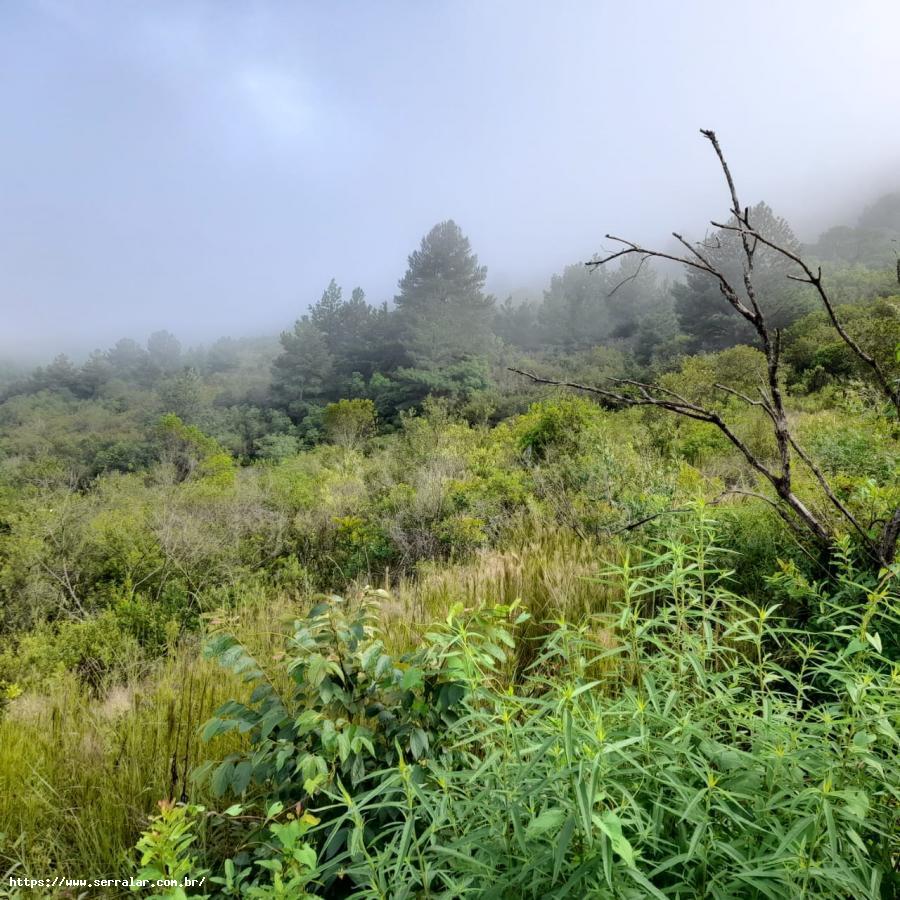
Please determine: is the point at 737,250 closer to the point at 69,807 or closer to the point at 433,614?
the point at 433,614

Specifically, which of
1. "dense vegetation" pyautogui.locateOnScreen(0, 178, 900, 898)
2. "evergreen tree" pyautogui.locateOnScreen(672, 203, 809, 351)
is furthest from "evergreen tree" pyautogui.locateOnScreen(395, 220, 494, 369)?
"dense vegetation" pyautogui.locateOnScreen(0, 178, 900, 898)

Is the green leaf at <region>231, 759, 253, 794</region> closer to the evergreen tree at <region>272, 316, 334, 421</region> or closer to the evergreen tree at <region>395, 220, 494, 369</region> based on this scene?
the evergreen tree at <region>272, 316, 334, 421</region>

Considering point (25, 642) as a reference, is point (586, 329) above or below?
above

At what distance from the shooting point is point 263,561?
218 inches

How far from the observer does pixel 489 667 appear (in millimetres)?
1706

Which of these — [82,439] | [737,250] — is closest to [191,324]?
[82,439]

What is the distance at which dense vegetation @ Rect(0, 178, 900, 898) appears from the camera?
3.04ft

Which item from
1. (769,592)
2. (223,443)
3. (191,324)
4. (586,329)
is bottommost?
(223,443)

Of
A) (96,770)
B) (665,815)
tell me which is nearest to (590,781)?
(665,815)

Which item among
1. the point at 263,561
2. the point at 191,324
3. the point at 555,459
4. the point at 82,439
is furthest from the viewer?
the point at 191,324

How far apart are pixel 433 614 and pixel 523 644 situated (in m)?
0.57

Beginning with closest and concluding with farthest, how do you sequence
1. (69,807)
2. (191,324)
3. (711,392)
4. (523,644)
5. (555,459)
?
(69,807)
(523,644)
(555,459)
(711,392)
(191,324)

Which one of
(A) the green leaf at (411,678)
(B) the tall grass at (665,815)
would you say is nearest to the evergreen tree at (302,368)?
(A) the green leaf at (411,678)

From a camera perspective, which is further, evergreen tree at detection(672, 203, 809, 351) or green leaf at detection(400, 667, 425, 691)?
evergreen tree at detection(672, 203, 809, 351)
